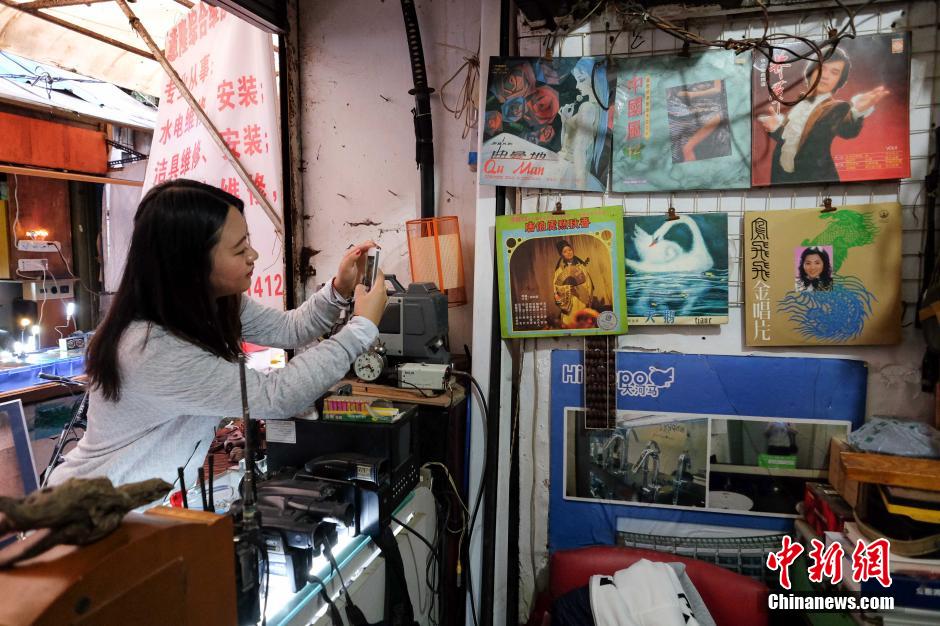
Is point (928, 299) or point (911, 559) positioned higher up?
point (928, 299)

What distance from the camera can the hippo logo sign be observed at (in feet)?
5.16

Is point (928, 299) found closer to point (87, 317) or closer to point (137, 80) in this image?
point (137, 80)

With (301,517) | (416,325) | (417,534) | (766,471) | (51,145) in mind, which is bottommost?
(417,534)

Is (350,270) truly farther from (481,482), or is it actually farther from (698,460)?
(698,460)

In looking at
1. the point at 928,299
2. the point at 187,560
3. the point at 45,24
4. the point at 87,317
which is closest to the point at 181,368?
the point at 187,560

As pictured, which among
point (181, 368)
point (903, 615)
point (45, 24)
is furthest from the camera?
point (45, 24)

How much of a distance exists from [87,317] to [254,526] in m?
5.05

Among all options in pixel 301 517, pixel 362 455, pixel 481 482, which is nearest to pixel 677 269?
pixel 481 482

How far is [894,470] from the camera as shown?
121 cm

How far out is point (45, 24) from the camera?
8.03 ft

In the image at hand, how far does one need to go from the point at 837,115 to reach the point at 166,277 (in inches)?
72.9

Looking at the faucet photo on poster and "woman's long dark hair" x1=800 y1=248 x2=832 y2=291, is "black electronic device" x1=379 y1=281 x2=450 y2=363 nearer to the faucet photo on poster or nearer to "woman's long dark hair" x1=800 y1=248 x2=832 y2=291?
the faucet photo on poster

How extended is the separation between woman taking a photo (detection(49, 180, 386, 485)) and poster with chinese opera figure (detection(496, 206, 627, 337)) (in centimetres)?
62

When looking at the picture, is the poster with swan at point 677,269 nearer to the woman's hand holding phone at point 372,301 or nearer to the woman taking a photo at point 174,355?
the woman's hand holding phone at point 372,301
